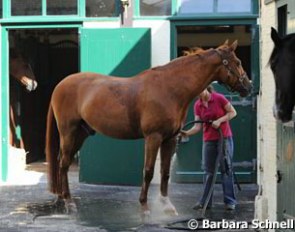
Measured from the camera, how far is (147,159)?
7.23 metres

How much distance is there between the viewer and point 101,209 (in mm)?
8000

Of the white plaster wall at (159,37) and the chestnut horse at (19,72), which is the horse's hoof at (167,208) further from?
the chestnut horse at (19,72)

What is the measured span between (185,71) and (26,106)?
723 centimetres

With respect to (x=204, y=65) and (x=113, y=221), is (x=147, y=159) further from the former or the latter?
(x=204, y=65)

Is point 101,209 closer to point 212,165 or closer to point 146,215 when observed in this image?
point 146,215

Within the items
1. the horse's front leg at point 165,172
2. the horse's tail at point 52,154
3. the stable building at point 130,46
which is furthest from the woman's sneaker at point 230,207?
the stable building at point 130,46

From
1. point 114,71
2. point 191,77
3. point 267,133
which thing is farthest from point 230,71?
point 114,71

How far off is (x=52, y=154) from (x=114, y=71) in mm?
2357

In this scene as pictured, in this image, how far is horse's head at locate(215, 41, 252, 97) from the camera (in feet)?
23.9

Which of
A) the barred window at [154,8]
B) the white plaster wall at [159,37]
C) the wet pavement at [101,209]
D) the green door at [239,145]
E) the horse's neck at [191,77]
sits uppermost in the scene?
the barred window at [154,8]

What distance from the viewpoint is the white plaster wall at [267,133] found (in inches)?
246

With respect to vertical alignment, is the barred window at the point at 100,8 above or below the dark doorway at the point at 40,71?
above

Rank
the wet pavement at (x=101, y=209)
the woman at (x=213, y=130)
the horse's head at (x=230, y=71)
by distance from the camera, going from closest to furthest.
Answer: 1. the wet pavement at (x=101, y=209)
2. the horse's head at (x=230, y=71)
3. the woman at (x=213, y=130)

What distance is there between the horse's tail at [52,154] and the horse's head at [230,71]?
96.7 inches
